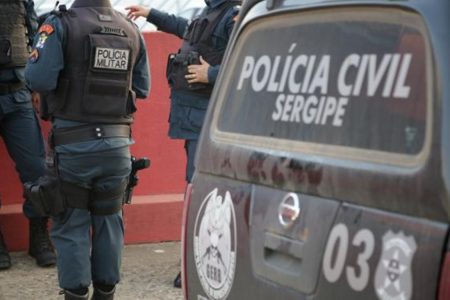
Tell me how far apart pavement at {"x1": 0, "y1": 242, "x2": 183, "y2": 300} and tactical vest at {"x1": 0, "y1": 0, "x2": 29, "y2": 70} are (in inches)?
54.9

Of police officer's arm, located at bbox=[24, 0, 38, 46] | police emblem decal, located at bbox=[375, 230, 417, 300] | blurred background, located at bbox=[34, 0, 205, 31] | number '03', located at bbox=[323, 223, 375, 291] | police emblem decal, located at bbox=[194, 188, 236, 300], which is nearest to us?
police emblem decal, located at bbox=[375, 230, 417, 300]

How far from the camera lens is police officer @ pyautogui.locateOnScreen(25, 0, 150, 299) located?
504 centimetres

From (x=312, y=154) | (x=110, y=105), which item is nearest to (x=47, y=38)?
(x=110, y=105)

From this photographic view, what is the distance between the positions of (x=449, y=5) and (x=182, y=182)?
5003 mm

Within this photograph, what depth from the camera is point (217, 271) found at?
320 centimetres

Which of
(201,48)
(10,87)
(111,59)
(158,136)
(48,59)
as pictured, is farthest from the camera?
(158,136)

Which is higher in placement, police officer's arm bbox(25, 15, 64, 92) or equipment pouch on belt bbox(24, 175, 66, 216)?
police officer's arm bbox(25, 15, 64, 92)

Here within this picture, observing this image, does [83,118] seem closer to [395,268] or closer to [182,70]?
[182,70]

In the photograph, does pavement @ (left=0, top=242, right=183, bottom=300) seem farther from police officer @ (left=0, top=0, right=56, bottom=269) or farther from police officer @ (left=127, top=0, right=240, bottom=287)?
police officer @ (left=127, top=0, right=240, bottom=287)

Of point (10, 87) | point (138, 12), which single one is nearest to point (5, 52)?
point (10, 87)

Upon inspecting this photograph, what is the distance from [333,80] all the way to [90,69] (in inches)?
99.7

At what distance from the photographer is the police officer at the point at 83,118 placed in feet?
16.5

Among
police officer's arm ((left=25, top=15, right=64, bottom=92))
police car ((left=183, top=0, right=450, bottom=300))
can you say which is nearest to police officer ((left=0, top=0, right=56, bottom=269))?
police officer's arm ((left=25, top=15, right=64, bottom=92))

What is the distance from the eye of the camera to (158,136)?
23.6ft
